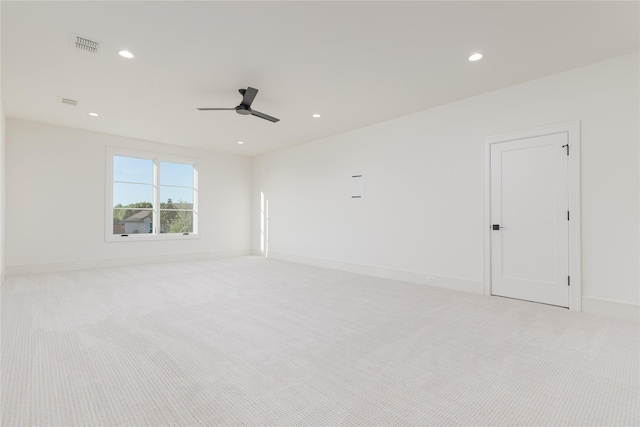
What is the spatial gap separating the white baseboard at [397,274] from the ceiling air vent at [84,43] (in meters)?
5.01

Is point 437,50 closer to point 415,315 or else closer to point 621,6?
point 621,6

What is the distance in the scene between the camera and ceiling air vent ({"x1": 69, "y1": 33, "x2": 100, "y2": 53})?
299 cm

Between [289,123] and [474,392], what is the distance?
501 cm

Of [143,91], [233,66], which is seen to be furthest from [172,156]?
[233,66]

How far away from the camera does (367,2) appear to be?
2.53 meters

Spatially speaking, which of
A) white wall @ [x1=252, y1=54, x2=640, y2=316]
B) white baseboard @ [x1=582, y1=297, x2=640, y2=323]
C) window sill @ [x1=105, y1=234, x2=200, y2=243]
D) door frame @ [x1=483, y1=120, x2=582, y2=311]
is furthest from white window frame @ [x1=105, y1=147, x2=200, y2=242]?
white baseboard @ [x1=582, y1=297, x2=640, y2=323]

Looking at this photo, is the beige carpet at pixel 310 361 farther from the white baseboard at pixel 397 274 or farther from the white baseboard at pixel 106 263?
the white baseboard at pixel 106 263

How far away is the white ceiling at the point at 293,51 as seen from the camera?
8.65ft

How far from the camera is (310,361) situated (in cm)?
231

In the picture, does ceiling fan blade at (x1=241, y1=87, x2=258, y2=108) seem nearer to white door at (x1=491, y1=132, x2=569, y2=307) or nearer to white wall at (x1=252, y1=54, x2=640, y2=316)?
white wall at (x1=252, y1=54, x2=640, y2=316)

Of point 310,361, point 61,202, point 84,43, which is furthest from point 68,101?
point 310,361

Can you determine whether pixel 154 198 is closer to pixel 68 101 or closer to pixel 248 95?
pixel 68 101

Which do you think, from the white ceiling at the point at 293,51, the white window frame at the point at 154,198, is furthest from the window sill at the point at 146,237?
the white ceiling at the point at 293,51

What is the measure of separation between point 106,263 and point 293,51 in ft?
19.7
